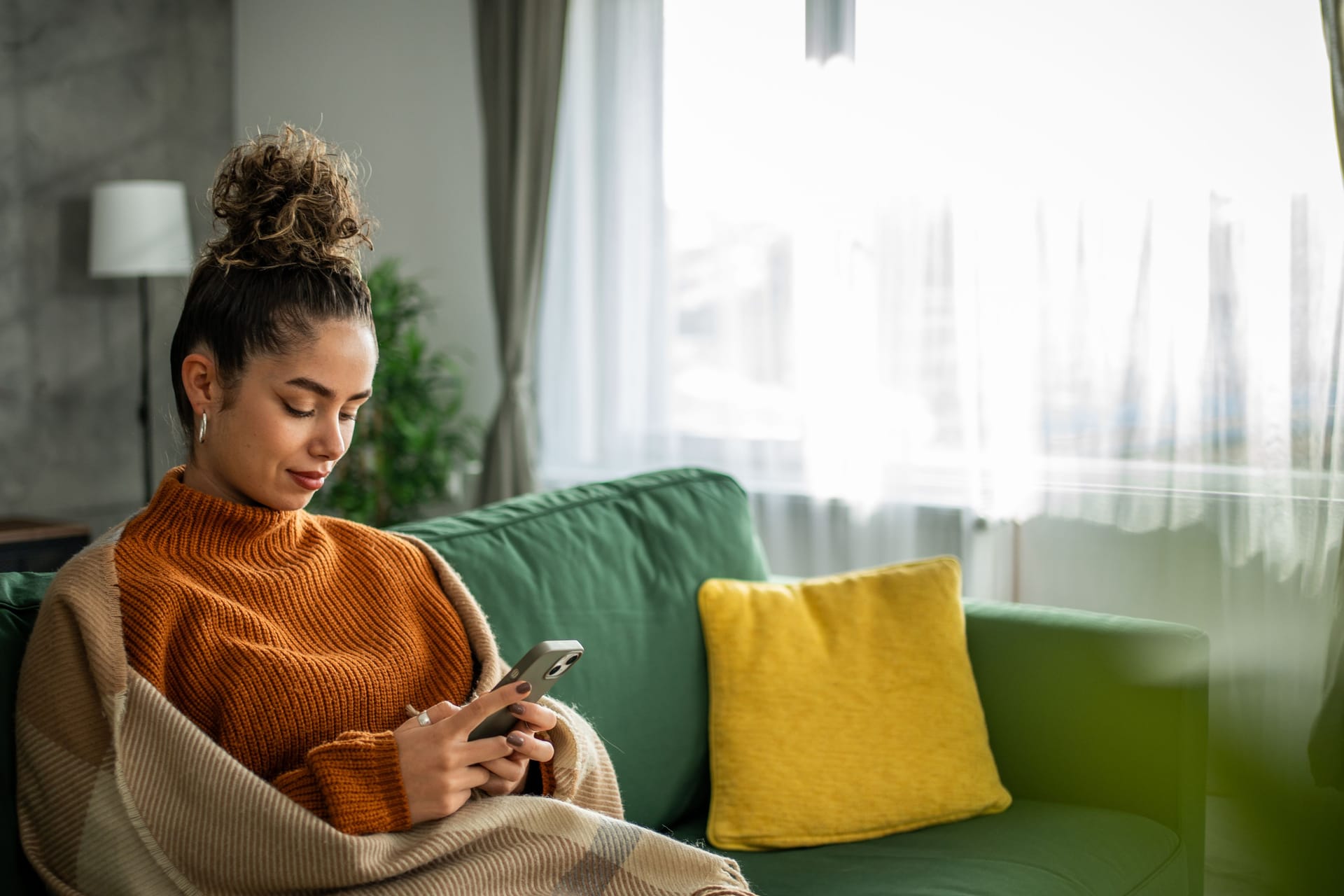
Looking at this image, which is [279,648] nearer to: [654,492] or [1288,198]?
[654,492]

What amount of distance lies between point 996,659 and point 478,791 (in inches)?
41.0

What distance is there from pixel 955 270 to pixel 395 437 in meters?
1.62

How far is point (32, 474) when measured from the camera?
4008 millimetres

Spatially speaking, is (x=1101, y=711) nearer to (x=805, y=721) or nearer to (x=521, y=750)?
(x=805, y=721)

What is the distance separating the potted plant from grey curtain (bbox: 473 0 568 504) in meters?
0.16

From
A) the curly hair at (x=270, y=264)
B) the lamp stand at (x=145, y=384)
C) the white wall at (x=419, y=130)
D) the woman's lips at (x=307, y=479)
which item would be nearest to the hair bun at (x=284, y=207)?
the curly hair at (x=270, y=264)

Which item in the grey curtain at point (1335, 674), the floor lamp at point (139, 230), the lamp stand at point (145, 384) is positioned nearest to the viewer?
the grey curtain at point (1335, 674)

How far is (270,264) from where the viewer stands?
1.35 m

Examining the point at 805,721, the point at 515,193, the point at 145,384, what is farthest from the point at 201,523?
the point at 145,384

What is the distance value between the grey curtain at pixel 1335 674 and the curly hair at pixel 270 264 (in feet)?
6.40

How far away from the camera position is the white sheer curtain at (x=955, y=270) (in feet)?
8.47

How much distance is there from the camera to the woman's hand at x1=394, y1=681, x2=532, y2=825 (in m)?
1.27

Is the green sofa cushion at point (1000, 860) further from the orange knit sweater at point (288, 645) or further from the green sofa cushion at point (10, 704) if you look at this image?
the green sofa cushion at point (10, 704)

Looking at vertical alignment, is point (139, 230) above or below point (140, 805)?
above
